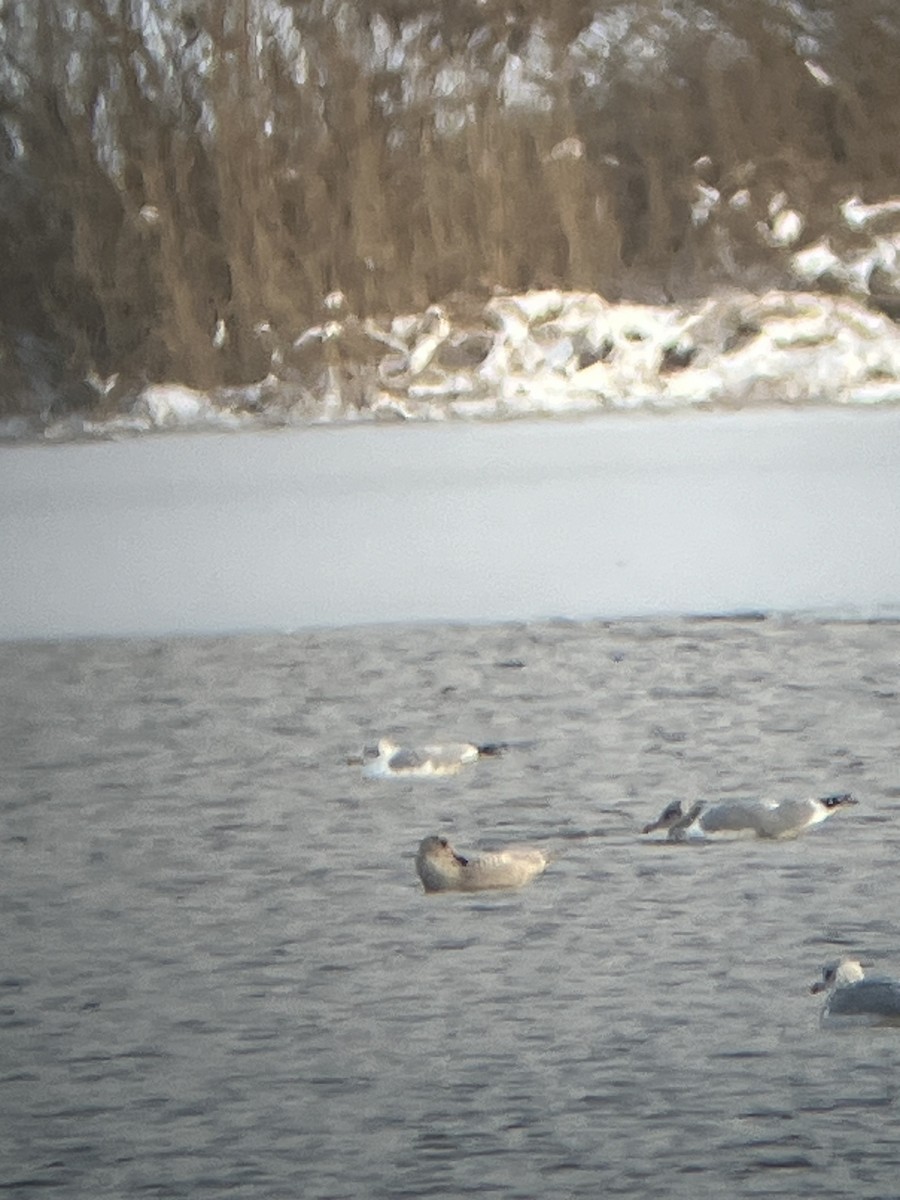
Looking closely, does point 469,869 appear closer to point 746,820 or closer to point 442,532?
point 746,820

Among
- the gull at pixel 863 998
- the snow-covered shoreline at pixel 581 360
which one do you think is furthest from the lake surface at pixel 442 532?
the gull at pixel 863 998

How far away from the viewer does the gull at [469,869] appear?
1.24 metres

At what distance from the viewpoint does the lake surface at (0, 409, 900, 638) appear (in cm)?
219

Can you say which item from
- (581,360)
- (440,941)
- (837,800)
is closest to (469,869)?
(440,941)

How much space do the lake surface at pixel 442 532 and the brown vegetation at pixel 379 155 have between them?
0.12m

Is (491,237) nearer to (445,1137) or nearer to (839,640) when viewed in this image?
(839,640)

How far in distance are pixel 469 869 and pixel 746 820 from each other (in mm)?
211

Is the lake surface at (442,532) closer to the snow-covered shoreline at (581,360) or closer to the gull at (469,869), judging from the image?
the snow-covered shoreline at (581,360)

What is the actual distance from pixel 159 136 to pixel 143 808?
94 cm

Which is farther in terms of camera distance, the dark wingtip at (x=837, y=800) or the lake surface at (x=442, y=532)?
the lake surface at (x=442, y=532)

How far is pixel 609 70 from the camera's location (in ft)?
7.00

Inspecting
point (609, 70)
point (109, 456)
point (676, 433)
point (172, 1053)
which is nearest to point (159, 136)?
point (109, 456)

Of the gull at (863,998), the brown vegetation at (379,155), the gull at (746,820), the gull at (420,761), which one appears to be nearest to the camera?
the gull at (863,998)

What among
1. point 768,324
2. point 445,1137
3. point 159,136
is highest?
point 159,136
